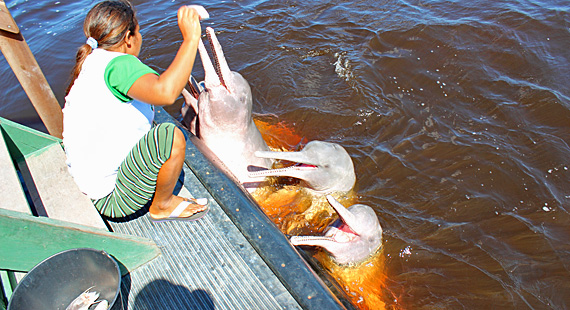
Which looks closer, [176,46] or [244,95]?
[244,95]

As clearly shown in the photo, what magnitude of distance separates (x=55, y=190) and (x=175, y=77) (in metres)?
1.67

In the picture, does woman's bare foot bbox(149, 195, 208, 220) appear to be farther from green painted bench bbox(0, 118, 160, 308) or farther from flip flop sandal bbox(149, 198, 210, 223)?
green painted bench bbox(0, 118, 160, 308)

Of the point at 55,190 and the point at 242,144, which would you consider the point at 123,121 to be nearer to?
the point at 55,190

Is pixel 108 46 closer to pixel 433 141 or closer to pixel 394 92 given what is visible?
pixel 433 141

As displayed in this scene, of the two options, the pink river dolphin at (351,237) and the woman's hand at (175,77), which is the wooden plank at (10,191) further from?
the pink river dolphin at (351,237)

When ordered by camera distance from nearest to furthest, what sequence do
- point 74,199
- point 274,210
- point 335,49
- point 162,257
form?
1. point 162,257
2. point 74,199
3. point 274,210
4. point 335,49

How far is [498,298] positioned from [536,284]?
1.32 ft

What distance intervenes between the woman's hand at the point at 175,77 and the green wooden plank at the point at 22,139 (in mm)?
1569

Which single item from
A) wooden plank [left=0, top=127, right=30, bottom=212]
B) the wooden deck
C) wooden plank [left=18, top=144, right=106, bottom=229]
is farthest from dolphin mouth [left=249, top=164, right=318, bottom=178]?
wooden plank [left=0, top=127, right=30, bottom=212]

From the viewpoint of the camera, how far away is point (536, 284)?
12.2 ft

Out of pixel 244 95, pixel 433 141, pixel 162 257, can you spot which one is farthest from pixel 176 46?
pixel 162 257

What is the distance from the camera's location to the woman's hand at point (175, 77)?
224cm

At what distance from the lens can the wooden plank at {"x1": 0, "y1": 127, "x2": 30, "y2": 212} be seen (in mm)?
2717

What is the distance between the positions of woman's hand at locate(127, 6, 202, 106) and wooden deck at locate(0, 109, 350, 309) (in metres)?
0.98
